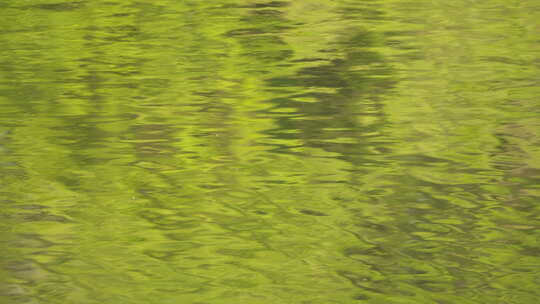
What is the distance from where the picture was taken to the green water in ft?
8.48

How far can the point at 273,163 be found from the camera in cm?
353

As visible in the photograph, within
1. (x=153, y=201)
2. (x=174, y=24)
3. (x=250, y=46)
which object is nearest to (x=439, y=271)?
(x=153, y=201)

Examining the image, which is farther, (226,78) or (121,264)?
(226,78)

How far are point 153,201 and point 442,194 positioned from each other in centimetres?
81

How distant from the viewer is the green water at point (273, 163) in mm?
2586

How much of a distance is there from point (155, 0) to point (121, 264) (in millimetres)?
4698

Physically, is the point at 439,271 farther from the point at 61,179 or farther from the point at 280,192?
the point at 61,179

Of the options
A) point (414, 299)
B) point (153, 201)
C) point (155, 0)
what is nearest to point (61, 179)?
point (153, 201)

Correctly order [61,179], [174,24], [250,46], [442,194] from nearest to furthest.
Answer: [442,194] < [61,179] < [250,46] < [174,24]

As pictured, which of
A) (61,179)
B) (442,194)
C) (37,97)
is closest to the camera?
(442,194)

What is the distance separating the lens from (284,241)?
283cm

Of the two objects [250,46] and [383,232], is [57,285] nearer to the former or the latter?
[383,232]

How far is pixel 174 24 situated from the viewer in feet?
20.3

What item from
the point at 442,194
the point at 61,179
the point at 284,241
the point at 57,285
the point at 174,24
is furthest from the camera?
the point at 174,24
